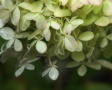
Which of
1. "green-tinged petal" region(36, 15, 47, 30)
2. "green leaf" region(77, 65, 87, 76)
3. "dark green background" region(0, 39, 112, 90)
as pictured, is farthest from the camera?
"dark green background" region(0, 39, 112, 90)

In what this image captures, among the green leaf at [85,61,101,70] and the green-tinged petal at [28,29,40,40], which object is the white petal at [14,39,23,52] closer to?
the green-tinged petal at [28,29,40,40]

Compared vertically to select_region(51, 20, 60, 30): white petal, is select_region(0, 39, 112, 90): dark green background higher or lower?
lower

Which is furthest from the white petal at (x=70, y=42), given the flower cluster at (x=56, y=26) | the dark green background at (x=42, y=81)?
the dark green background at (x=42, y=81)

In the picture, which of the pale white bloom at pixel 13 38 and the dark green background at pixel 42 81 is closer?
the pale white bloom at pixel 13 38

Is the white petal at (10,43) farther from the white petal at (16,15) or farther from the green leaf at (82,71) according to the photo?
the green leaf at (82,71)

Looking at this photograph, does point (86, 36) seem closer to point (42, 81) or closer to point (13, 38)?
point (13, 38)

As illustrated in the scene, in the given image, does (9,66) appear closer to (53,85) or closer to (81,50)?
(53,85)

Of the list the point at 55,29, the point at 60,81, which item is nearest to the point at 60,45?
the point at 55,29

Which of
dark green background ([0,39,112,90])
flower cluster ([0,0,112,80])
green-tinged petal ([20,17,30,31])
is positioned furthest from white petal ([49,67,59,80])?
dark green background ([0,39,112,90])
